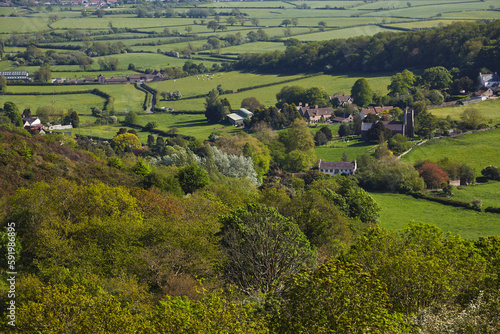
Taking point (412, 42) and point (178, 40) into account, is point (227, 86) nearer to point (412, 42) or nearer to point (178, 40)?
point (412, 42)

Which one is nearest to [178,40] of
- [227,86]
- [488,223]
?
[227,86]

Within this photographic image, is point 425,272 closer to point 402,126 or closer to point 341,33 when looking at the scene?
point 402,126

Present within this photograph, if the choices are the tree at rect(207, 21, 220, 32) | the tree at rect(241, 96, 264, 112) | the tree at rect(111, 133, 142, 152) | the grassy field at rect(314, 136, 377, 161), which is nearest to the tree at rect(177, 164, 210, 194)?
the tree at rect(111, 133, 142, 152)

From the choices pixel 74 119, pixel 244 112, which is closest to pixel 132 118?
pixel 74 119

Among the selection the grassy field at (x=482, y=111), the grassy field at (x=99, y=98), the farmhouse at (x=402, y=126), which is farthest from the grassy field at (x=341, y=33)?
the farmhouse at (x=402, y=126)

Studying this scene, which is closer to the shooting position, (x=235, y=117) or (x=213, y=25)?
(x=235, y=117)

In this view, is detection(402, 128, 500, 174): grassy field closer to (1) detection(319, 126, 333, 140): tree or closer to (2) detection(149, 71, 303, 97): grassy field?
(1) detection(319, 126, 333, 140): tree
